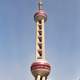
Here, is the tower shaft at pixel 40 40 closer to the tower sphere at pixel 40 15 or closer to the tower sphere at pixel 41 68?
the tower sphere at pixel 40 15

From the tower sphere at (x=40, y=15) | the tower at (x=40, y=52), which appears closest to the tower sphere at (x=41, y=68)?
the tower at (x=40, y=52)

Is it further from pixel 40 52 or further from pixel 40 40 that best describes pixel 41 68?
pixel 40 40

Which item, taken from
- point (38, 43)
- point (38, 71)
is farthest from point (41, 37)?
point (38, 71)

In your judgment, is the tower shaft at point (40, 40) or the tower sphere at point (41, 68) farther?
the tower shaft at point (40, 40)

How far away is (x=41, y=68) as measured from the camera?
81.2m

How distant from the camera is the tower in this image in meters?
81.4

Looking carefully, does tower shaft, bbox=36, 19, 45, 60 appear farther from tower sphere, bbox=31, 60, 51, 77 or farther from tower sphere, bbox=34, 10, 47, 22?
tower sphere, bbox=31, 60, 51, 77

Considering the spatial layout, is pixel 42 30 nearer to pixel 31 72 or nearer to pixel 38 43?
pixel 38 43

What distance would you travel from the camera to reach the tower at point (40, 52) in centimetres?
8138

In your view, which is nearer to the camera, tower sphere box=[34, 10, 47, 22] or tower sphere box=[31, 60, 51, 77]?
tower sphere box=[31, 60, 51, 77]

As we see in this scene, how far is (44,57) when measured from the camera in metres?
84.9

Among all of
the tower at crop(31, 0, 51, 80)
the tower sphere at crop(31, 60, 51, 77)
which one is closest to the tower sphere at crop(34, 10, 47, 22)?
the tower at crop(31, 0, 51, 80)

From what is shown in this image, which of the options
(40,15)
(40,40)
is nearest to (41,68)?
(40,40)

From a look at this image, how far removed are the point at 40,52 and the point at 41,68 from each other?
23.7ft
